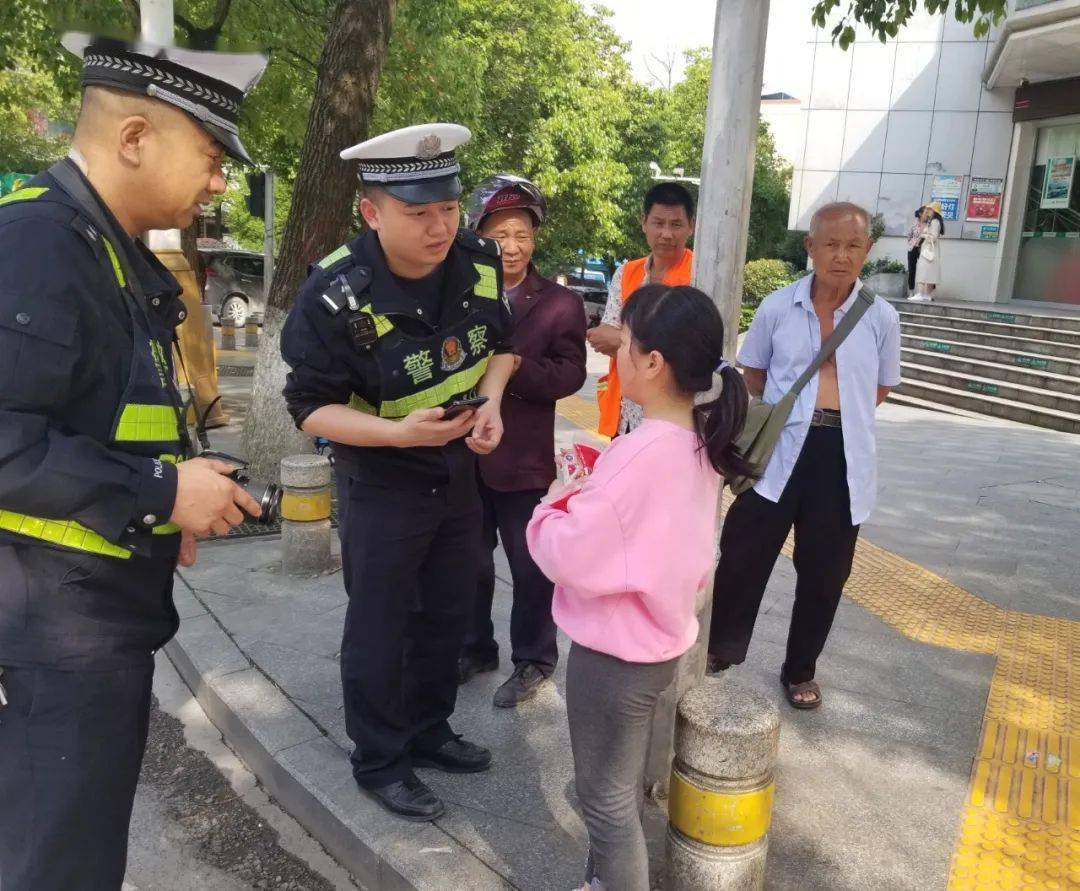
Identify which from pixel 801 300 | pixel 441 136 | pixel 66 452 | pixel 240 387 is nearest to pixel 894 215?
pixel 240 387

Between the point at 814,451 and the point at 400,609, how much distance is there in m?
1.70

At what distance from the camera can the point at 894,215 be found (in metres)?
20.6

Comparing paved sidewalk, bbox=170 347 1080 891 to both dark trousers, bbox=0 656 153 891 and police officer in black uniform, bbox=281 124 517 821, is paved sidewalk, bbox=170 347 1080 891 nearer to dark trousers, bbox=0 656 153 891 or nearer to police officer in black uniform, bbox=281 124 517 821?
police officer in black uniform, bbox=281 124 517 821

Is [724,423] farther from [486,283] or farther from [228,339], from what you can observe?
[228,339]

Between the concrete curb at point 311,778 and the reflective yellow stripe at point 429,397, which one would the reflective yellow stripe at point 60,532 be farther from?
the concrete curb at point 311,778

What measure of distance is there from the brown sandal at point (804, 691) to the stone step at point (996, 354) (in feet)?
33.0

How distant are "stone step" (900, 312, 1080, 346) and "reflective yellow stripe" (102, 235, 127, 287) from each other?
13518 millimetres

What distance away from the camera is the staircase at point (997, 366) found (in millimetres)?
11477

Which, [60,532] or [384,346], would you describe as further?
[384,346]

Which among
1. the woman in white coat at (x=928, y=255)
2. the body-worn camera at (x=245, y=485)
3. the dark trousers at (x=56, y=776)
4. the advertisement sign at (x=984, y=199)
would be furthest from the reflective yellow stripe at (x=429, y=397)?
the advertisement sign at (x=984, y=199)

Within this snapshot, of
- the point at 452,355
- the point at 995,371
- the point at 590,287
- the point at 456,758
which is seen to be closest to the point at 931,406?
the point at 995,371

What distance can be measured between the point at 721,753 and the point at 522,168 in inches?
943

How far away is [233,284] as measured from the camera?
19.9 meters

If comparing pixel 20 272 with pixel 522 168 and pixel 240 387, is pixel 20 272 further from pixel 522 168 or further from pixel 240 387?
pixel 522 168
